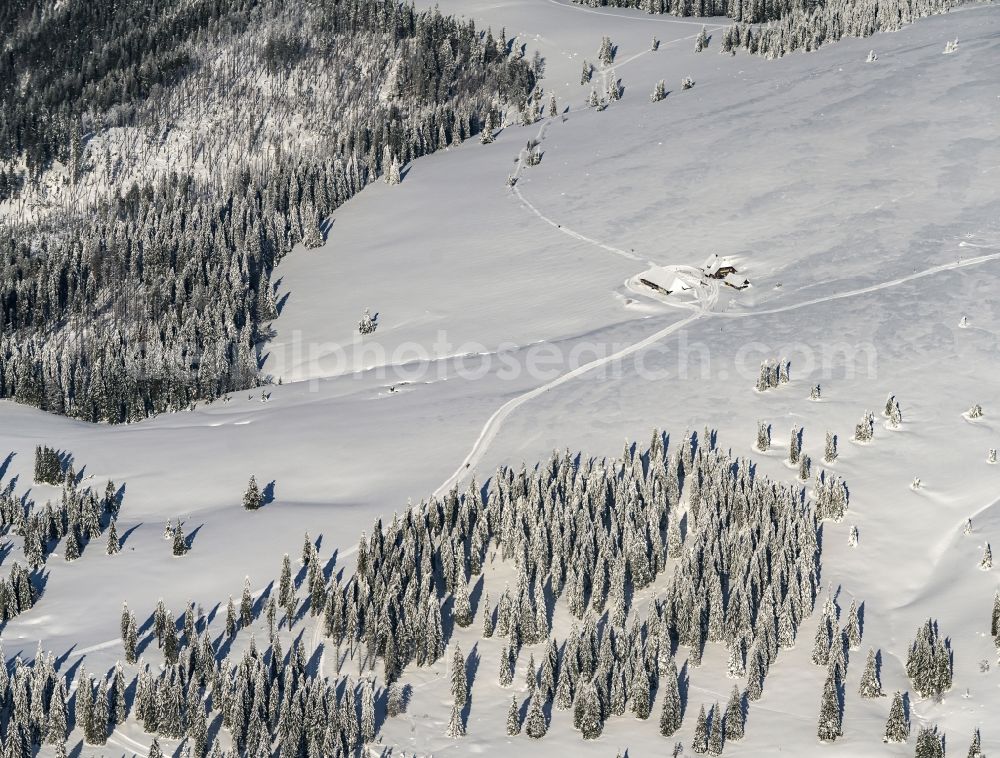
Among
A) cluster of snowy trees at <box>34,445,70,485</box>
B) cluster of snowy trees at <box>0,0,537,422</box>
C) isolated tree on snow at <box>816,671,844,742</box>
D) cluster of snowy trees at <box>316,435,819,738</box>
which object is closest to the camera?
isolated tree on snow at <box>816,671,844,742</box>

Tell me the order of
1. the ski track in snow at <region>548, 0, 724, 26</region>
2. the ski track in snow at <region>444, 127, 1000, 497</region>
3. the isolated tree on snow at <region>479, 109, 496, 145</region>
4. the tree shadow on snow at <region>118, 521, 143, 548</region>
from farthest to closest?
the ski track in snow at <region>548, 0, 724, 26</region>
the isolated tree on snow at <region>479, 109, 496, 145</region>
the ski track in snow at <region>444, 127, 1000, 497</region>
the tree shadow on snow at <region>118, 521, 143, 548</region>

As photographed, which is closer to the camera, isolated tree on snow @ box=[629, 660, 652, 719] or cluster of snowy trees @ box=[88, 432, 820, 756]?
cluster of snowy trees @ box=[88, 432, 820, 756]

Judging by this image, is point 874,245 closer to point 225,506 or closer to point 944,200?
point 944,200

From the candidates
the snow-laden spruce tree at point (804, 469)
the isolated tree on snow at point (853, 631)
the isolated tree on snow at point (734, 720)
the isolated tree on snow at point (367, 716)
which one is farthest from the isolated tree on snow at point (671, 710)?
the snow-laden spruce tree at point (804, 469)

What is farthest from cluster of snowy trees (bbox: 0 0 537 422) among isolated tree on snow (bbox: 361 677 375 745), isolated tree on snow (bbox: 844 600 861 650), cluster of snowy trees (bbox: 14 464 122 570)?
isolated tree on snow (bbox: 844 600 861 650)

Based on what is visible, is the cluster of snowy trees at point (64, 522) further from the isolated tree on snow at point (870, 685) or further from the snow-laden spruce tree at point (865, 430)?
the snow-laden spruce tree at point (865, 430)

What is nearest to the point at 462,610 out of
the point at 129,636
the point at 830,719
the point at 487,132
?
the point at 129,636

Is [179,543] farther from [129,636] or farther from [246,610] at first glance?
[129,636]

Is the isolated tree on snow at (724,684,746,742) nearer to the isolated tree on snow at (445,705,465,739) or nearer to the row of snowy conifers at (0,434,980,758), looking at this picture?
the row of snowy conifers at (0,434,980,758)
